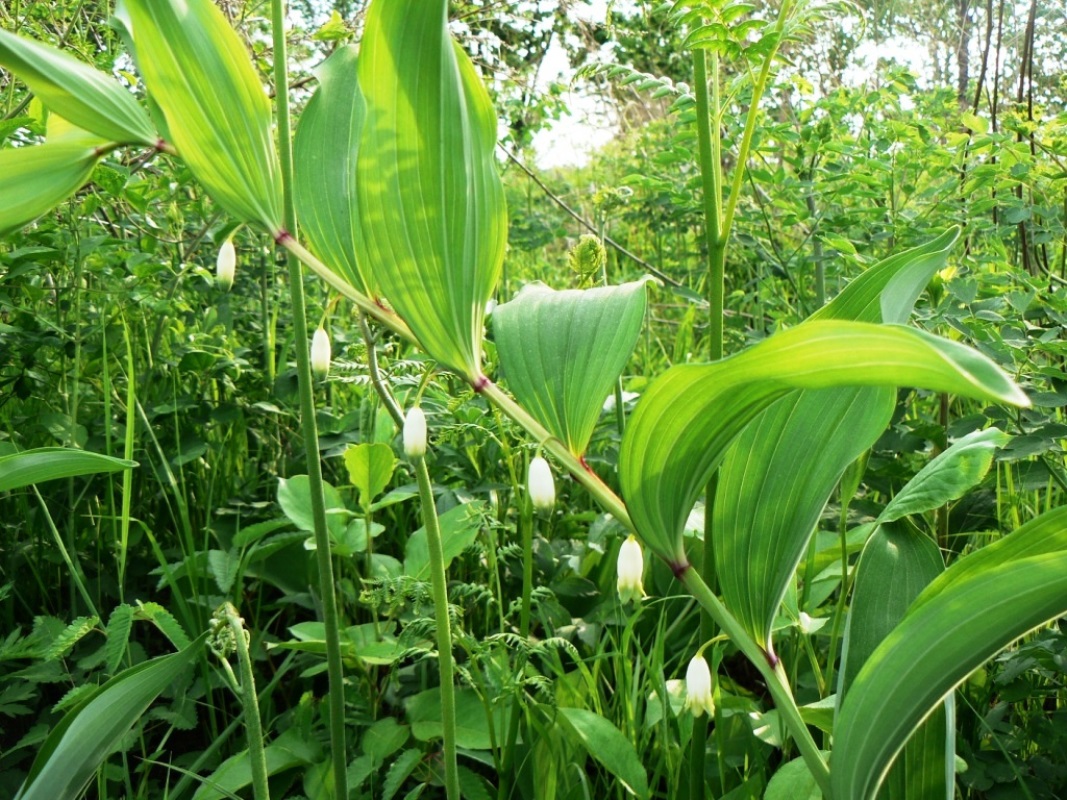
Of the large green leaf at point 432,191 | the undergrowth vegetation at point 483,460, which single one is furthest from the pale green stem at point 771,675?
the large green leaf at point 432,191

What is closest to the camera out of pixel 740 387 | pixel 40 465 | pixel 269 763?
pixel 740 387

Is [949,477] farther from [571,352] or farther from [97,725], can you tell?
[97,725]

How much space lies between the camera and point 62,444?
198 centimetres

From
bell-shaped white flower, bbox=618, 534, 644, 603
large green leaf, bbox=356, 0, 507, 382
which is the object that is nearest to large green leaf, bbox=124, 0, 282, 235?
large green leaf, bbox=356, 0, 507, 382

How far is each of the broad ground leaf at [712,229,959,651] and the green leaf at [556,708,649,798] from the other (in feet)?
1.43

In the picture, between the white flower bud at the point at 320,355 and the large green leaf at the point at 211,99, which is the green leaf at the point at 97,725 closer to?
the white flower bud at the point at 320,355

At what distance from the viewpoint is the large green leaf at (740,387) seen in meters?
0.51

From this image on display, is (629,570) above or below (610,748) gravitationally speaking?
above

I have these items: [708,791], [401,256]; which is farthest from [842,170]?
[401,256]

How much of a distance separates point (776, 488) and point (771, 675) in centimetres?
16

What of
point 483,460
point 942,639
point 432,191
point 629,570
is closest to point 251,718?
point 629,570

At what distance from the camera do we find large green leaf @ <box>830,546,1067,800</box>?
66cm

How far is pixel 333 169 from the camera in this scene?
982 mm

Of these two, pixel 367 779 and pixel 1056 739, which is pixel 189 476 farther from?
pixel 1056 739
